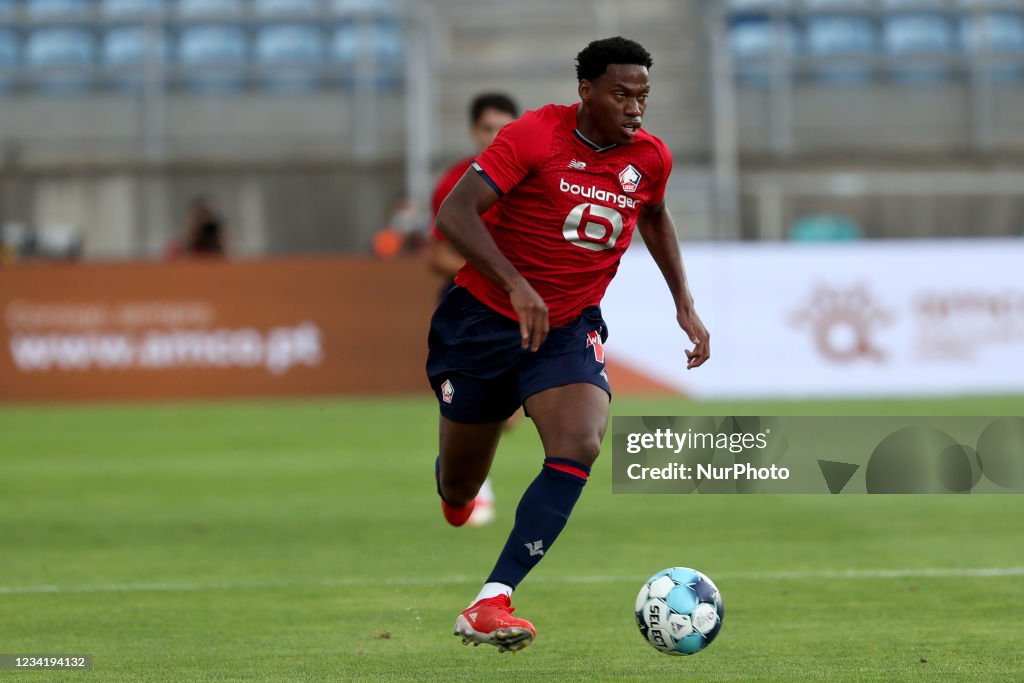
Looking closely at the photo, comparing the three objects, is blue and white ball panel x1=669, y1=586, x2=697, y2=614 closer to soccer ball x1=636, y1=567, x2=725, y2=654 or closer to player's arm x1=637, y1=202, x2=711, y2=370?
soccer ball x1=636, y1=567, x2=725, y2=654

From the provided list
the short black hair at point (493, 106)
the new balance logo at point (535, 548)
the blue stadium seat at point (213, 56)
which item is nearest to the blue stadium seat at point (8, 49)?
the blue stadium seat at point (213, 56)

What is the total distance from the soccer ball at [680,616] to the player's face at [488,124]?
11.9ft

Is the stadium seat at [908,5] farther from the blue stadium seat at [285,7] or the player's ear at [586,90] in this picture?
the player's ear at [586,90]

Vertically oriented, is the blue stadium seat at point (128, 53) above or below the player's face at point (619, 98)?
above

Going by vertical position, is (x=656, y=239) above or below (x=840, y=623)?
above

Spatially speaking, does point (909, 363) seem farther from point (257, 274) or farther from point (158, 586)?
point (158, 586)

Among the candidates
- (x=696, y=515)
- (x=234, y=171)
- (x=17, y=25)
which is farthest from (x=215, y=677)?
(x=17, y=25)

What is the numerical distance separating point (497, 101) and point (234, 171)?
14.2m

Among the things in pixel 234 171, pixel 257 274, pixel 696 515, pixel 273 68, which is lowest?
pixel 696 515

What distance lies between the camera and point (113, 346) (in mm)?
18578

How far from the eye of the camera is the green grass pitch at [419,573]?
555 cm

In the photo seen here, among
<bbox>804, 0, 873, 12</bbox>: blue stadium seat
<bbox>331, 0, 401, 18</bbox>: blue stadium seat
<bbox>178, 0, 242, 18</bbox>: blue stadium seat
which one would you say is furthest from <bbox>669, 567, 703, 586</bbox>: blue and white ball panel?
<bbox>178, 0, 242, 18</bbox>: blue stadium seat

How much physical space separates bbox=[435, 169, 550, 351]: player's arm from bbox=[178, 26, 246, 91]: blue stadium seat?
Answer: 17.9 m

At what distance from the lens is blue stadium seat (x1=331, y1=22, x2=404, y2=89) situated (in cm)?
2225
